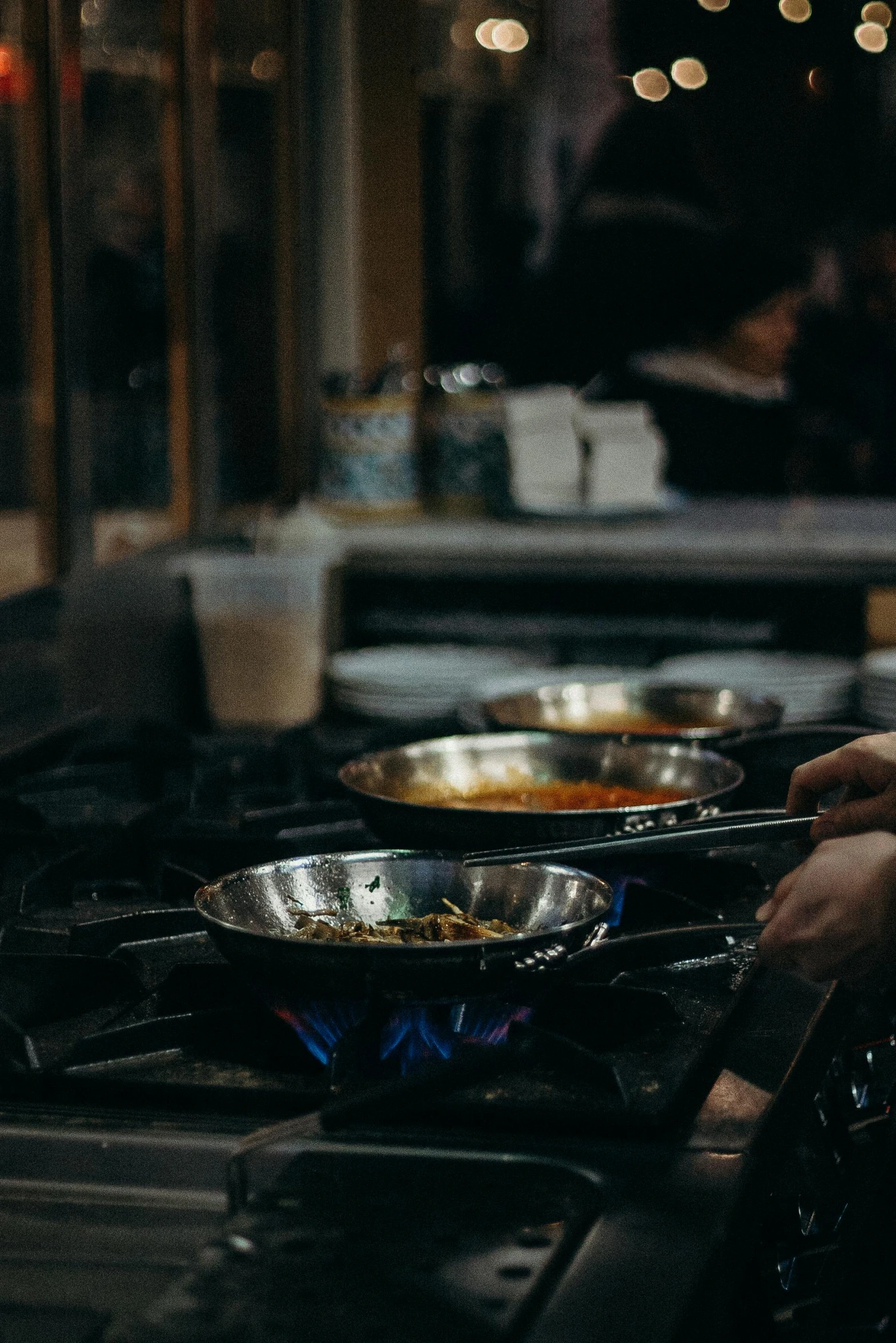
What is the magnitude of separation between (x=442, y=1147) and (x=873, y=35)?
10.9 feet

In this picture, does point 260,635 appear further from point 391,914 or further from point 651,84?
point 651,84

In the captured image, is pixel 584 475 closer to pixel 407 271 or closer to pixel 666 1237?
pixel 407 271

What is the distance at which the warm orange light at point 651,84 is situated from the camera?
12.2 feet

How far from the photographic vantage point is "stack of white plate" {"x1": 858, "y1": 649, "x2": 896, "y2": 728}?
7.78 feet

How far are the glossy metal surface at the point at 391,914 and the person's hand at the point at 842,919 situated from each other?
132 millimetres

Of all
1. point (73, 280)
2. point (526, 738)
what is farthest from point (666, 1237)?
point (73, 280)

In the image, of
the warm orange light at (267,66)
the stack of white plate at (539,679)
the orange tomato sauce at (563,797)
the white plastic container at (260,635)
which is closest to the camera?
the orange tomato sauce at (563,797)

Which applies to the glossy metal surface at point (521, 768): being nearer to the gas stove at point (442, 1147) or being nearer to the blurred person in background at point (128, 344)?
the gas stove at point (442, 1147)

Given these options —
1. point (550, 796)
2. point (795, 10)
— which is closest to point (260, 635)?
point (550, 796)

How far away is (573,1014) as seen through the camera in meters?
1.08

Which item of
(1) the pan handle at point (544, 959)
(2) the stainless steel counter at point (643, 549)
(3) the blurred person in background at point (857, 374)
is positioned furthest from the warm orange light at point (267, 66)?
(1) the pan handle at point (544, 959)

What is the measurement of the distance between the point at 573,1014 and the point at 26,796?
954mm

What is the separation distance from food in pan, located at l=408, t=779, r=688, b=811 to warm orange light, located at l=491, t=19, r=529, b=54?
2534mm

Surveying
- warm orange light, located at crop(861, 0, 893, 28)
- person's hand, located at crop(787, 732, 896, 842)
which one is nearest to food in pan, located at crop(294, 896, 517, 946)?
person's hand, located at crop(787, 732, 896, 842)
